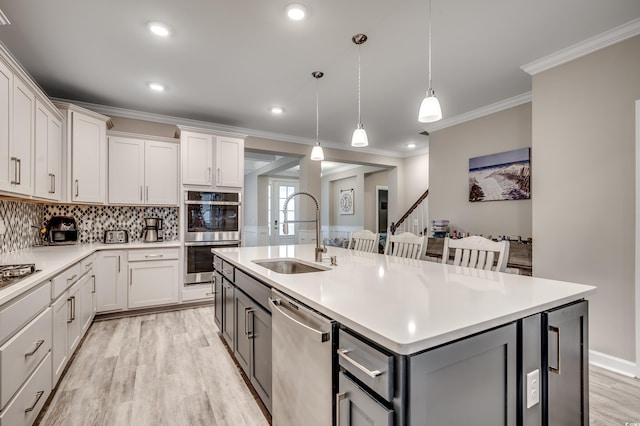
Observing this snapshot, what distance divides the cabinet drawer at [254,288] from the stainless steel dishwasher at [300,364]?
0.42 ft

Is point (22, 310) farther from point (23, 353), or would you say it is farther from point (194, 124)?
point (194, 124)

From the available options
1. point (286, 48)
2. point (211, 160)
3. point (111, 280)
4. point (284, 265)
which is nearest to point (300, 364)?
point (284, 265)

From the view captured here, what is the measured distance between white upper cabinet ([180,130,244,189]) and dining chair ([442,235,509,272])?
3057mm

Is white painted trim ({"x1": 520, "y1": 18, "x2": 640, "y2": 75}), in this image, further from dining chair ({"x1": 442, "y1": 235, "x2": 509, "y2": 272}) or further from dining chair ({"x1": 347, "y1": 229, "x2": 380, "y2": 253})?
dining chair ({"x1": 347, "y1": 229, "x2": 380, "y2": 253})

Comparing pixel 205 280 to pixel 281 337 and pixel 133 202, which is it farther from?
pixel 281 337

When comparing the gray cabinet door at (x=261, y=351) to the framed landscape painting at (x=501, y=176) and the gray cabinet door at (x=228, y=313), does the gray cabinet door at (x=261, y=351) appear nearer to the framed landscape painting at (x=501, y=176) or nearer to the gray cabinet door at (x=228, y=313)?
the gray cabinet door at (x=228, y=313)

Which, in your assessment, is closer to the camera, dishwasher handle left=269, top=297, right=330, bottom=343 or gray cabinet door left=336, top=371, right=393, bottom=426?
gray cabinet door left=336, top=371, right=393, bottom=426

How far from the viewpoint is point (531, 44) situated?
2.56 m

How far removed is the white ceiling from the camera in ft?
6.95

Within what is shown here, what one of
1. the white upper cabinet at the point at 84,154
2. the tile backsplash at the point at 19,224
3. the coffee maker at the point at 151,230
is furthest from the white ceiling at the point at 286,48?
the coffee maker at the point at 151,230

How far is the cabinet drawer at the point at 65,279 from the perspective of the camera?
2.00m

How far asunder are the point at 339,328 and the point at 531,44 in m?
2.88

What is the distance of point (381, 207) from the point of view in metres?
8.77

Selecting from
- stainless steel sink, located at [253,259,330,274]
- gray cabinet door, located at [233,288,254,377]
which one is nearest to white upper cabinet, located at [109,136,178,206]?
stainless steel sink, located at [253,259,330,274]
